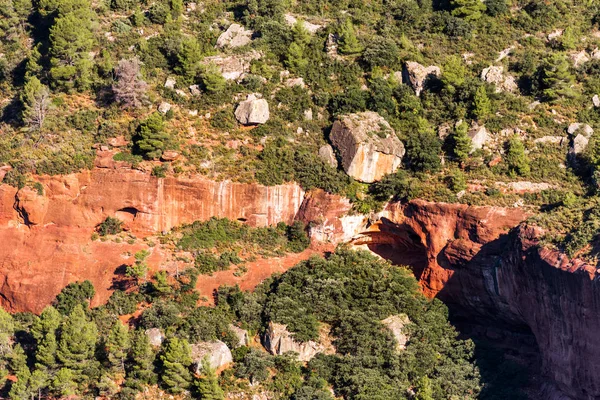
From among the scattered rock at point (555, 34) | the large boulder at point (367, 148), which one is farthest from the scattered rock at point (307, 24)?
the scattered rock at point (555, 34)

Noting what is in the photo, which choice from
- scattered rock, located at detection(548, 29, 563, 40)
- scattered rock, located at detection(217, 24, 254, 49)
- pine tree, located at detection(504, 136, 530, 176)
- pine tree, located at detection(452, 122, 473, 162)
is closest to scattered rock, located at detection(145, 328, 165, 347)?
pine tree, located at detection(452, 122, 473, 162)

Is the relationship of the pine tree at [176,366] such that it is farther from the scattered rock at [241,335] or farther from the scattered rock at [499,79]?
the scattered rock at [499,79]

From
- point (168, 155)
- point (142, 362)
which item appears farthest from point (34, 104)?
point (142, 362)

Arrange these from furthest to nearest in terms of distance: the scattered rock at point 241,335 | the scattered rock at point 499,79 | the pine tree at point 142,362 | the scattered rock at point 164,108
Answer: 1. the scattered rock at point 499,79
2. the scattered rock at point 164,108
3. the scattered rock at point 241,335
4. the pine tree at point 142,362

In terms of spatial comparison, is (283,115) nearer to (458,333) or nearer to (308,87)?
(308,87)

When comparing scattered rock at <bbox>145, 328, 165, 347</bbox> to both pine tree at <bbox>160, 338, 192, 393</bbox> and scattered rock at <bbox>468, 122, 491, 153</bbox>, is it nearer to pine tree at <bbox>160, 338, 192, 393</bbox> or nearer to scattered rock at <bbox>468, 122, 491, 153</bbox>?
pine tree at <bbox>160, 338, 192, 393</bbox>

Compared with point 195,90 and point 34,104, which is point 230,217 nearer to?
point 195,90
